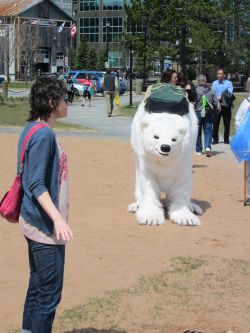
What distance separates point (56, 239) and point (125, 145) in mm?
11147

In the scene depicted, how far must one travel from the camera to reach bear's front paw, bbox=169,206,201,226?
745cm

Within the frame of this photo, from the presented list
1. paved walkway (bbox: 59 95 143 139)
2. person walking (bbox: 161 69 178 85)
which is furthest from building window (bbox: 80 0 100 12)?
person walking (bbox: 161 69 178 85)

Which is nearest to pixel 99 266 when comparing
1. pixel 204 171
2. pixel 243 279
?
pixel 243 279

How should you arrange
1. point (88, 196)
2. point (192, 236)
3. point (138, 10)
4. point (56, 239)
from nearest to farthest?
point (56, 239)
point (192, 236)
point (88, 196)
point (138, 10)

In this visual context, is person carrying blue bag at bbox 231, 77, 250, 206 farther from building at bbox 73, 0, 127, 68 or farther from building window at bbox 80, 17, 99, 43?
building window at bbox 80, 17, 99, 43

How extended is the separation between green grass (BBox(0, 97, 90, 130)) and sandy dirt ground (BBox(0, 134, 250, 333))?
774cm

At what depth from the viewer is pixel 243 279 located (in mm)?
5562

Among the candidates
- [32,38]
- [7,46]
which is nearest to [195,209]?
[7,46]

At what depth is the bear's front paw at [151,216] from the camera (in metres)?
7.40

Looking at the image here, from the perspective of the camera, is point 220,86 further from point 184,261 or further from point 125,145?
point 184,261

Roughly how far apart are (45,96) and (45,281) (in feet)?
3.55

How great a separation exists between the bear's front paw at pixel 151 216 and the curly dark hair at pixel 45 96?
13.0 feet

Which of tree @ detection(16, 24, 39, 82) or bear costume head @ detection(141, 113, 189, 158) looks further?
tree @ detection(16, 24, 39, 82)

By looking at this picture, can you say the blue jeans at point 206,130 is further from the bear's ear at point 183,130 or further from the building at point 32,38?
the building at point 32,38
